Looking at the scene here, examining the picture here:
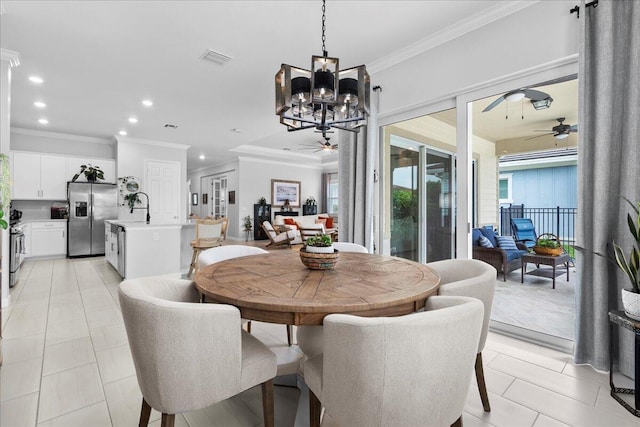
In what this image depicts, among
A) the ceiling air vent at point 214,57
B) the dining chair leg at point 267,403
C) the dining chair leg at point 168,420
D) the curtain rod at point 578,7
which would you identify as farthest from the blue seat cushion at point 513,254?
the ceiling air vent at point 214,57

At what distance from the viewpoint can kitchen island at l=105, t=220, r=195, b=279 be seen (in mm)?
4391

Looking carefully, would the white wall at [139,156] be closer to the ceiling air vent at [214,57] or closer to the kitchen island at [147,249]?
the kitchen island at [147,249]

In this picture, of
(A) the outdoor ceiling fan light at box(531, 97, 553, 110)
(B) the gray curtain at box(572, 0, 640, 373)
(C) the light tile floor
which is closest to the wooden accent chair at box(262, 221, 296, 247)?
(C) the light tile floor

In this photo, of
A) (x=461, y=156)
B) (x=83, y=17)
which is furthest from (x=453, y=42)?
(x=83, y=17)

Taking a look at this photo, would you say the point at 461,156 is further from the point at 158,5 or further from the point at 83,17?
the point at 83,17

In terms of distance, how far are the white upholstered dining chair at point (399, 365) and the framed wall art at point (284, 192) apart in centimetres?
954

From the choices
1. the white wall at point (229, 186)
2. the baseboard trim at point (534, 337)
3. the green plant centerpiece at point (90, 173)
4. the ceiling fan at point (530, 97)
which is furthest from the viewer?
the white wall at point (229, 186)

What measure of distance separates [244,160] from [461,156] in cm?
776

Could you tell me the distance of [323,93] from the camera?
1844 mm

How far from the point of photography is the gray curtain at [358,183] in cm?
351

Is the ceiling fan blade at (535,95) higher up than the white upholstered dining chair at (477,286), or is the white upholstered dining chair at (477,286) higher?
the ceiling fan blade at (535,95)

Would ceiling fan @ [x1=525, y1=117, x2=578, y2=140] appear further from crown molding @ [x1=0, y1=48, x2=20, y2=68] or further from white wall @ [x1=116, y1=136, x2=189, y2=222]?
white wall @ [x1=116, y1=136, x2=189, y2=222]

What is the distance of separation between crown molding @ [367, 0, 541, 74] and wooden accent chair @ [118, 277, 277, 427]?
3.03 metres

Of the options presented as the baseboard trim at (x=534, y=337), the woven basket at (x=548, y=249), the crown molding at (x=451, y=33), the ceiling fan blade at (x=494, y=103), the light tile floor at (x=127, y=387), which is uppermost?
the crown molding at (x=451, y=33)
